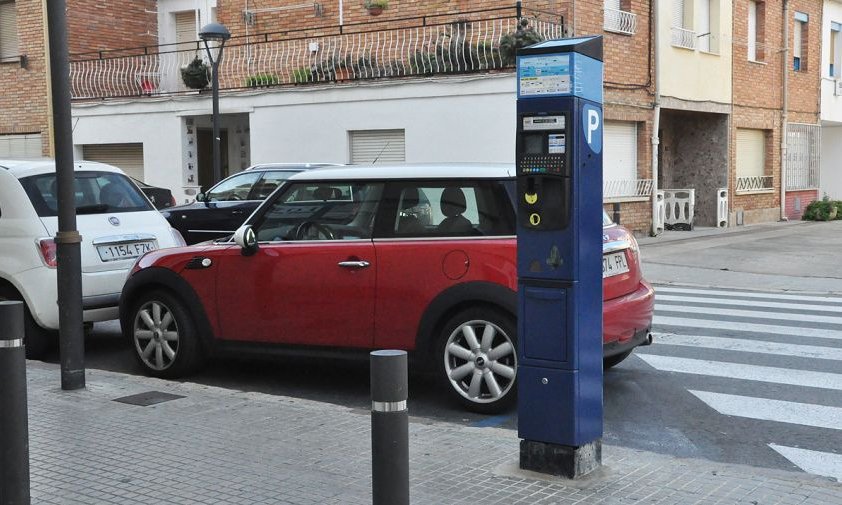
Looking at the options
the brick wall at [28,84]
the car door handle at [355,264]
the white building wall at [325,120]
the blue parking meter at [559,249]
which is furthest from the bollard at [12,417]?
the brick wall at [28,84]

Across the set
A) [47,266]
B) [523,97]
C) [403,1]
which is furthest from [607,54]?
[523,97]

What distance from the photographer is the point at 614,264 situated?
7.05m

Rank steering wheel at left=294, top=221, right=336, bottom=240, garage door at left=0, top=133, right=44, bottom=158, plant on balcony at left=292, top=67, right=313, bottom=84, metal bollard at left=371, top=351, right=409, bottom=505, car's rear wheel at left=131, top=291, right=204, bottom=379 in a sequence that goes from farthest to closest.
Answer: garage door at left=0, top=133, right=44, bottom=158 → plant on balcony at left=292, top=67, right=313, bottom=84 → car's rear wheel at left=131, top=291, right=204, bottom=379 → steering wheel at left=294, top=221, right=336, bottom=240 → metal bollard at left=371, top=351, right=409, bottom=505

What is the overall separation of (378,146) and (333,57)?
2199 millimetres

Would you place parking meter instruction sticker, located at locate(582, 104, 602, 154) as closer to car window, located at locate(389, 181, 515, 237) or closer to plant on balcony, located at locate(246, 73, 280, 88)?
car window, located at locate(389, 181, 515, 237)

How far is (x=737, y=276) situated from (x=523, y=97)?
11.6m

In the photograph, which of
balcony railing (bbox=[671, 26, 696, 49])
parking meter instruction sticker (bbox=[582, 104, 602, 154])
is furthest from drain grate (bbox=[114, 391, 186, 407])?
balcony railing (bbox=[671, 26, 696, 49])

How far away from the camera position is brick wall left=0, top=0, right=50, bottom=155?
82.0 ft

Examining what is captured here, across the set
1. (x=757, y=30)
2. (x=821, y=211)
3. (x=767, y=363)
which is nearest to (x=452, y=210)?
(x=767, y=363)

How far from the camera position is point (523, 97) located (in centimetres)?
495

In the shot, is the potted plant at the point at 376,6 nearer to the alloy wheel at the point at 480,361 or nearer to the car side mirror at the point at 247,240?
the car side mirror at the point at 247,240

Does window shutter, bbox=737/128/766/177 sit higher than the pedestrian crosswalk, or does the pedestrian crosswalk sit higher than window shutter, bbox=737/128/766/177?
window shutter, bbox=737/128/766/177

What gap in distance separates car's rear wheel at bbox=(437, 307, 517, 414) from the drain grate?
1862 mm

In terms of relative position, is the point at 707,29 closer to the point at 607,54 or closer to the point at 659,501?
the point at 607,54
